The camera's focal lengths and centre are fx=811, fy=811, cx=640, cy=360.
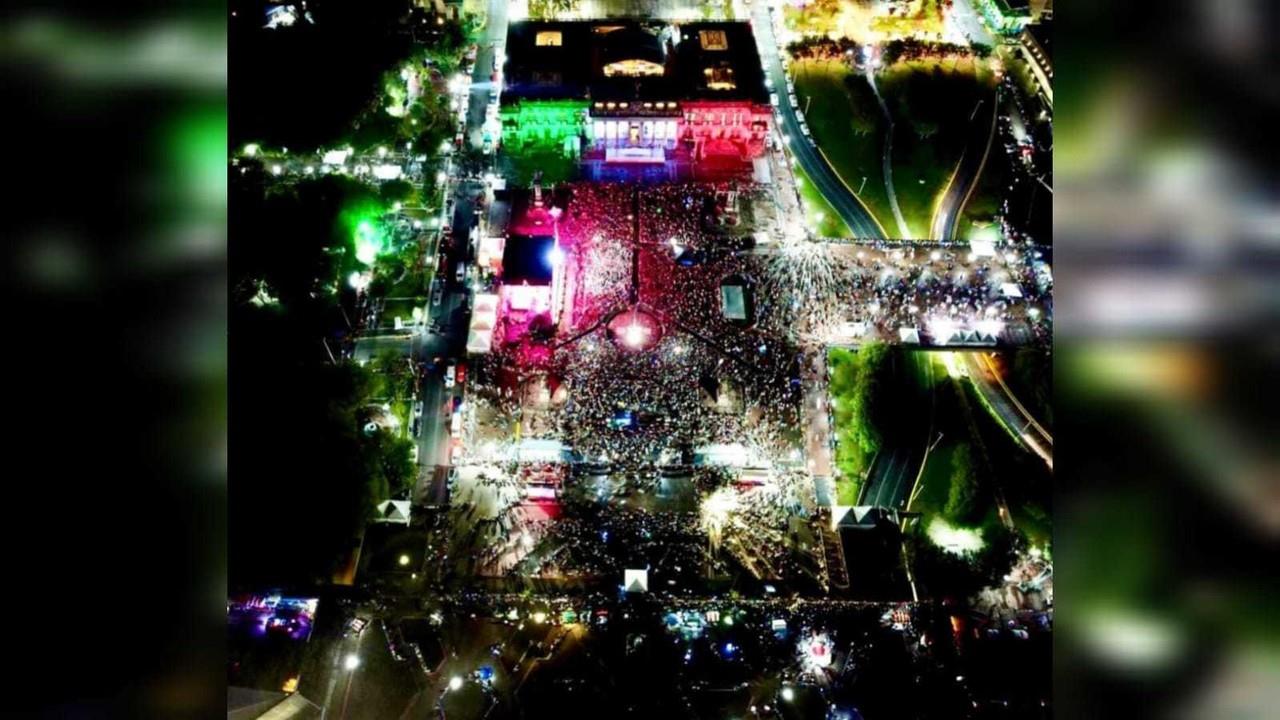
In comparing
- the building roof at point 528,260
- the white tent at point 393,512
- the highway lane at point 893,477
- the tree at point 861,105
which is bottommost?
the white tent at point 393,512

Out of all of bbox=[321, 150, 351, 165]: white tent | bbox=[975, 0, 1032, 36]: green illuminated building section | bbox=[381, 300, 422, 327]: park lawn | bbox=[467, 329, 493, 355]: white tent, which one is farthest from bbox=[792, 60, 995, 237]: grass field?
bbox=[321, 150, 351, 165]: white tent

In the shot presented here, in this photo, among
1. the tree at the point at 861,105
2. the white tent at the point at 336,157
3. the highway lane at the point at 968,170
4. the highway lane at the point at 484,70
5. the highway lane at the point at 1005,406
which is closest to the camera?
the highway lane at the point at 1005,406

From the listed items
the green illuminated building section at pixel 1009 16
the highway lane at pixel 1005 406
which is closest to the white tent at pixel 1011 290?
the highway lane at pixel 1005 406

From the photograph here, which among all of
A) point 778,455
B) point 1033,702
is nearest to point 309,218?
point 778,455

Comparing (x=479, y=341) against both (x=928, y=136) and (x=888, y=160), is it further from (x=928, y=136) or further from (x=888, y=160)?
(x=928, y=136)

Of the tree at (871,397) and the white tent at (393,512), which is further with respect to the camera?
the tree at (871,397)

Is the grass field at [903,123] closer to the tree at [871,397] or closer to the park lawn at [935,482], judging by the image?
the tree at [871,397]
